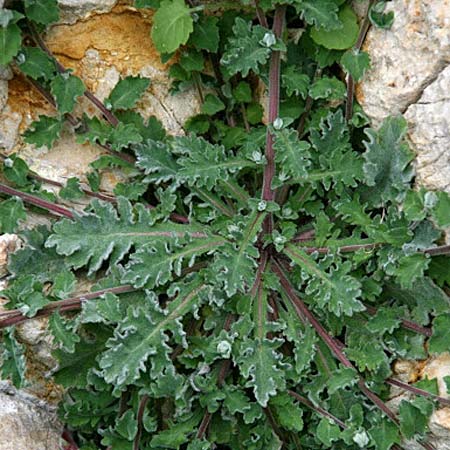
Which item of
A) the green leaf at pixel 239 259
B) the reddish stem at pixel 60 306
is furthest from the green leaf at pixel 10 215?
the green leaf at pixel 239 259

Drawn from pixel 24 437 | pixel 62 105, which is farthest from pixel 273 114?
pixel 24 437

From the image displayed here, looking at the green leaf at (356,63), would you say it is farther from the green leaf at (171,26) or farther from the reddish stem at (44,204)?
the reddish stem at (44,204)

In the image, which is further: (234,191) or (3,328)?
(234,191)

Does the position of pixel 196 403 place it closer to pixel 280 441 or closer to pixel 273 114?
pixel 280 441

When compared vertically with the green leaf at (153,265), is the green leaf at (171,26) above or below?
above

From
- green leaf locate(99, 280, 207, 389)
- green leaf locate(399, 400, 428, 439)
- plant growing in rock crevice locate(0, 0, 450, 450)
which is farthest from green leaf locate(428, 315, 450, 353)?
green leaf locate(99, 280, 207, 389)

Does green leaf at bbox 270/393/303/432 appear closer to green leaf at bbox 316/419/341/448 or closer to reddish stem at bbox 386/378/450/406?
green leaf at bbox 316/419/341/448
